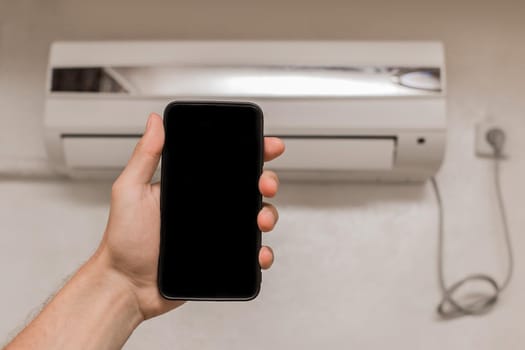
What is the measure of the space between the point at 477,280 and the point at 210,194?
27.7 inches

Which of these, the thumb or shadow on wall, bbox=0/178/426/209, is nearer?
the thumb

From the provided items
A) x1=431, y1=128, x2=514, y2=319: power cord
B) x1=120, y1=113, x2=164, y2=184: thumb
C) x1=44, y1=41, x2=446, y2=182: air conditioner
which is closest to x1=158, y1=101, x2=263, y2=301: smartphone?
x1=120, y1=113, x2=164, y2=184: thumb

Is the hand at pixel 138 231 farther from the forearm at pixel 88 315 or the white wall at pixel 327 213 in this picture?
the white wall at pixel 327 213

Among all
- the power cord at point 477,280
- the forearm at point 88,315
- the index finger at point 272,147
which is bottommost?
the power cord at point 477,280

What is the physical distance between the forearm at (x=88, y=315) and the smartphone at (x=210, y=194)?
9 cm

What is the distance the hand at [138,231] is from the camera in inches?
28.5

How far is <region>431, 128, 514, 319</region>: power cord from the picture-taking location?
1.14 metres

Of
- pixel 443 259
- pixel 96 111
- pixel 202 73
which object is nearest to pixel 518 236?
pixel 443 259

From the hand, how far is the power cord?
0.58m

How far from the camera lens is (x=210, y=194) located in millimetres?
688

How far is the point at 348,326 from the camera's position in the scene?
45.2 inches

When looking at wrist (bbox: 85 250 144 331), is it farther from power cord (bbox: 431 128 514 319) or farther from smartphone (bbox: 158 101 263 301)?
power cord (bbox: 431 128 514 319)

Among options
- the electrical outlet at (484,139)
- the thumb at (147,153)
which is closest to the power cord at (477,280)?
the electrical outlet at (484,139)

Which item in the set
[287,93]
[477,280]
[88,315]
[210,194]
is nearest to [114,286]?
[88,315]
